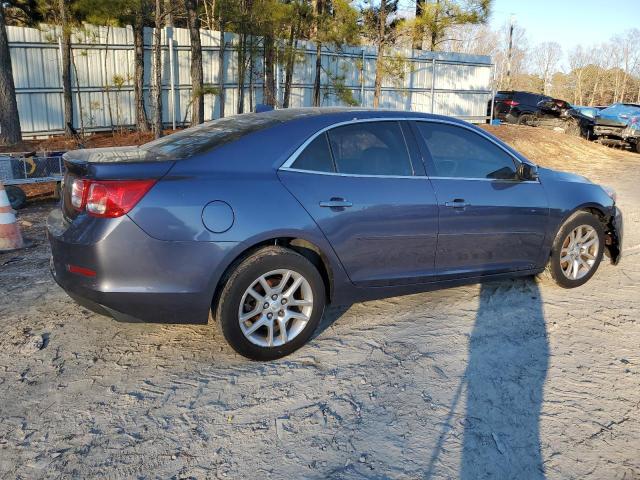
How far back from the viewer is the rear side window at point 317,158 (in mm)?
3896

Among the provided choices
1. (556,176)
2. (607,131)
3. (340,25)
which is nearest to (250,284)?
(556,176)

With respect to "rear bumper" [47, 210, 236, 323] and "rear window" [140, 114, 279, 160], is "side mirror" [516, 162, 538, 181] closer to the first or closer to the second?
"rear window" [140, 114, 279, 160]

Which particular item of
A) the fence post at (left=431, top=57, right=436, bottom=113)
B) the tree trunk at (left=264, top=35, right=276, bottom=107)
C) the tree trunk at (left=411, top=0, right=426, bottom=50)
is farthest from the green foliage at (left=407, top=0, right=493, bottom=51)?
the fence post at (left=431, top=57, right=436, bottom=113)

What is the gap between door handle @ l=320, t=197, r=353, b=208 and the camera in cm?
386

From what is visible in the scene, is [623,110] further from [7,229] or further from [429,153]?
[7,229]

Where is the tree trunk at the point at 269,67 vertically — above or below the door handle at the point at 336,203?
above

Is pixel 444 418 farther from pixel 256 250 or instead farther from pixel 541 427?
pixel 256 250

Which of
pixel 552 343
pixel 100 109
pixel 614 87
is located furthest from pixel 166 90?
pixel 614 87

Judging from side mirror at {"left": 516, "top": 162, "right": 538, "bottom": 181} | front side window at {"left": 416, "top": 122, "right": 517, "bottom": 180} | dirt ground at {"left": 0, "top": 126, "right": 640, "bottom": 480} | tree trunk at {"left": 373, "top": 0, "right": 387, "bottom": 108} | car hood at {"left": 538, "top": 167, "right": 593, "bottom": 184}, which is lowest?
dirt ground at {"left": 0, "top": 126, "right": 640, "bottom": 480}

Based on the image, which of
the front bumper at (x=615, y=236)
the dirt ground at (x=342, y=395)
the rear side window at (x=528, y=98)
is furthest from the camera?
the rear side window at (x=528, y=98)

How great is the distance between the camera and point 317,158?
156 inches

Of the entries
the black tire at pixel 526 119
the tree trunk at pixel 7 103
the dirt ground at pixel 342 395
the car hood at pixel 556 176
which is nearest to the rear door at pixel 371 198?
the dirt ground at pixel 342 395

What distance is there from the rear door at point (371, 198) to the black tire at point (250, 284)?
28cm

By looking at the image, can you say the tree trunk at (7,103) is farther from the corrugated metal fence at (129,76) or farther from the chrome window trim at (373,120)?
the chrome window trim at (373,120)
